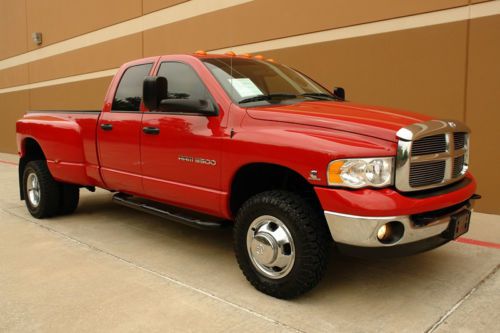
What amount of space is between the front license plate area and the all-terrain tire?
4866 mm

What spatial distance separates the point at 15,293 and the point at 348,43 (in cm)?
548

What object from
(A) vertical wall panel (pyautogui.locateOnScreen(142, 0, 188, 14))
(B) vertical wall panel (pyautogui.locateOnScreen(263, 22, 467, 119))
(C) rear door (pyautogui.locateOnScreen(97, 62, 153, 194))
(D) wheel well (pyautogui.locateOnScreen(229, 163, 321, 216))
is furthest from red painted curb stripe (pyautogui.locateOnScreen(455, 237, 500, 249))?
(A) vertical wall panel (pyautogui.locateOnScreen(142, 0, 188, 14))

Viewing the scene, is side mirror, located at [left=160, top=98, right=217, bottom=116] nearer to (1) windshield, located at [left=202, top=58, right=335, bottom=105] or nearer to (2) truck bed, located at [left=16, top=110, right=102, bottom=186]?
(1) windshield, located at [left=202, top=58, right=335, bottom=105]

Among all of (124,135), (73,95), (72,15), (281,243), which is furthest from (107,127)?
(72,15)

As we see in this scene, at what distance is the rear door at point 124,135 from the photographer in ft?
16.0

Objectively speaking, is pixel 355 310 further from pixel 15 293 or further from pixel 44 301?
pixel 15 293

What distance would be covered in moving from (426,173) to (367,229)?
67 centimetres

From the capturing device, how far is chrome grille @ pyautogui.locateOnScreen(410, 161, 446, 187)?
10.8ft

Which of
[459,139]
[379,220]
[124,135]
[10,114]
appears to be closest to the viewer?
[379,220]

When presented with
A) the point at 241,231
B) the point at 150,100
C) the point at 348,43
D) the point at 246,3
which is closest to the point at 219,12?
the point at 246,3

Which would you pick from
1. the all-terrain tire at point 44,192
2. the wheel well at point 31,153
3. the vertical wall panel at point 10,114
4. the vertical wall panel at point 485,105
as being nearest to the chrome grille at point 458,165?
the vertical wall panel at point 485,105

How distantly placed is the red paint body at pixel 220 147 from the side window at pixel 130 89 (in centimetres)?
10

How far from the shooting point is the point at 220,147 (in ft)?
13.0

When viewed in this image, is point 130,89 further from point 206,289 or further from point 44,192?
point 206,289
